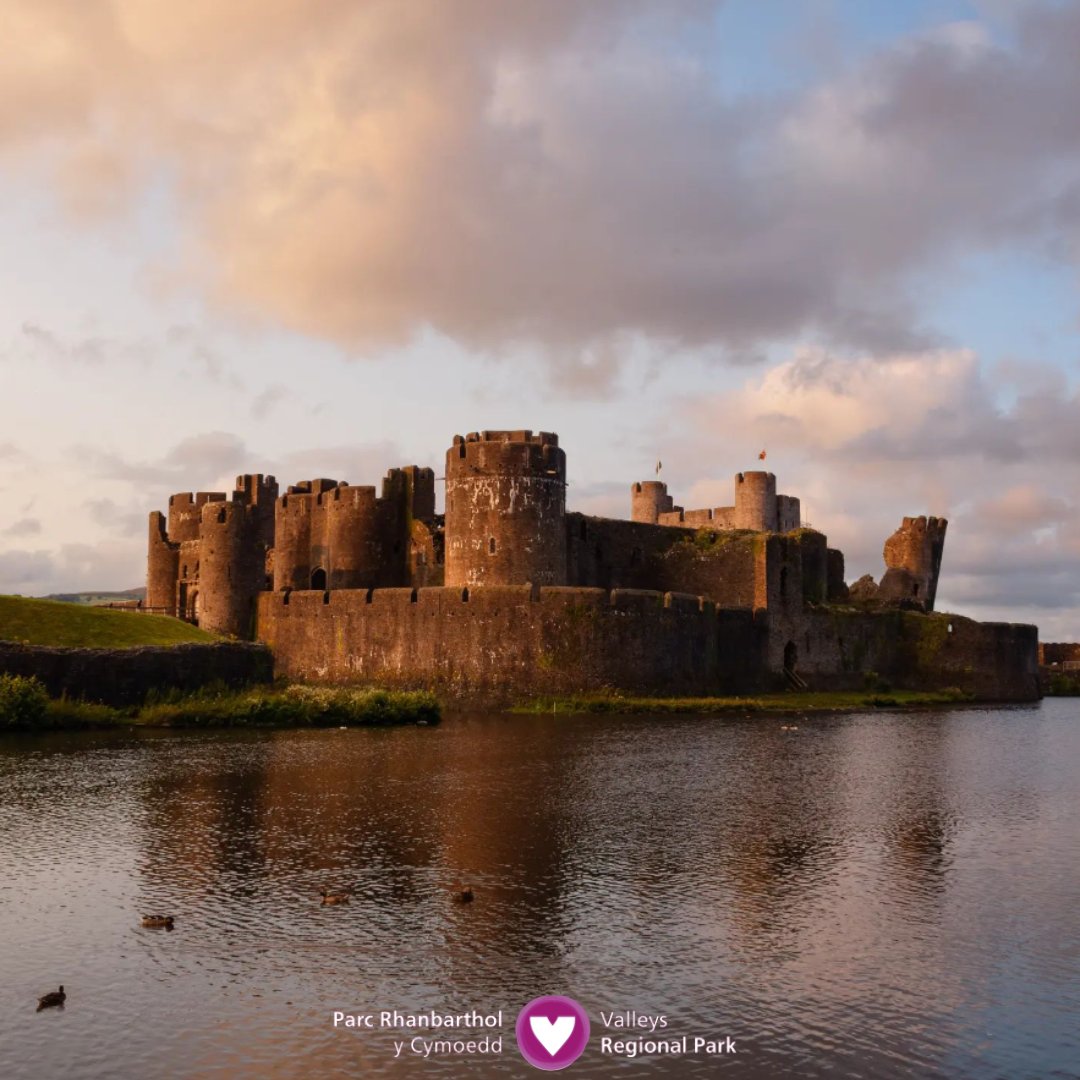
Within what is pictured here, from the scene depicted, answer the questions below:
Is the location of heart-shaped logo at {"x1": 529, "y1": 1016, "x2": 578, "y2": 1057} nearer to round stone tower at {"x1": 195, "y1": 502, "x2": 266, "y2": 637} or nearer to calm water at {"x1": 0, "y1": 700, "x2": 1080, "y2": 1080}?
calm water at {"x1": 0, "y1": 700, "x2": 1080, "y2": 1080}

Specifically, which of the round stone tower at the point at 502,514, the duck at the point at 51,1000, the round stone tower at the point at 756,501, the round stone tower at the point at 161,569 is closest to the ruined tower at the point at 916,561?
the round stone tower at the point at 756,501

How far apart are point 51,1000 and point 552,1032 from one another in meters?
4.54

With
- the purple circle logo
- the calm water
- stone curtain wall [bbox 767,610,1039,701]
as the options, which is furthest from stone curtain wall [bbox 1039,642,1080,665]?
the purple circle logo

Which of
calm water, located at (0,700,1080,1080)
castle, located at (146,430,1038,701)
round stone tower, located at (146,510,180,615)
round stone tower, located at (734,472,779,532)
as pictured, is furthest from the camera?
round stone tower, located at (734,472,779,532)

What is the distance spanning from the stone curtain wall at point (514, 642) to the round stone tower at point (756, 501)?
22.4 meters

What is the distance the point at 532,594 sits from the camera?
142ft

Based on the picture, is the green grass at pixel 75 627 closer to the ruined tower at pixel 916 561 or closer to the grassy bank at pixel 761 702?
the grassy bank at pixel 761 702

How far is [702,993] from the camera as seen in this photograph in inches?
442

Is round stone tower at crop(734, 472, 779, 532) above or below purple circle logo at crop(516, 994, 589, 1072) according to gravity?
above

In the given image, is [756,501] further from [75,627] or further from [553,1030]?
[553,1030]

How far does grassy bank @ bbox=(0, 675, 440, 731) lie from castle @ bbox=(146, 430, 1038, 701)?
15.7 ft

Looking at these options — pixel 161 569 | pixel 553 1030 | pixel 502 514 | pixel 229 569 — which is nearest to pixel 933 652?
pixel 502 514

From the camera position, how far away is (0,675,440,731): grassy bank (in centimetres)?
3284

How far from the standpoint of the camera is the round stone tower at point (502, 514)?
4703 cm
